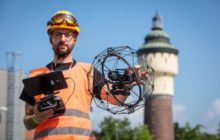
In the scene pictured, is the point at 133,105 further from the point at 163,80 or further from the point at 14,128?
the point at 163,80

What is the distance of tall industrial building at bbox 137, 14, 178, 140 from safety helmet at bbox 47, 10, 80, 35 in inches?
2691

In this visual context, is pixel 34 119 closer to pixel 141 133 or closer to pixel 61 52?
pixel 61 52

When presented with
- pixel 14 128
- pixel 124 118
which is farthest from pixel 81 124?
pixel 124 118

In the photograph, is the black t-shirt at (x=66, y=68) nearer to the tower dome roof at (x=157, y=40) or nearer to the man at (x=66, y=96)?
the man at (x=66, y=96)

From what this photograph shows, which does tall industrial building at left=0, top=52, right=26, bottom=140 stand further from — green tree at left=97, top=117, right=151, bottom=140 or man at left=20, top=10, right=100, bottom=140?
man at left=20, top=10, right=100, bottom=140

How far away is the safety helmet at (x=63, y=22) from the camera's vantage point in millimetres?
5211

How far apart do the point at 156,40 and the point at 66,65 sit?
2853 inches

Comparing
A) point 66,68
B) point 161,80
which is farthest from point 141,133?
point 66,68

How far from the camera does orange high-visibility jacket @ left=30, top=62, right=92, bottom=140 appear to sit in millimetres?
4977

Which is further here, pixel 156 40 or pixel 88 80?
pixel 156 40

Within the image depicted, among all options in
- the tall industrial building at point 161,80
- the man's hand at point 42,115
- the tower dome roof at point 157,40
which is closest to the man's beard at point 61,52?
the man's hand at point 42,115

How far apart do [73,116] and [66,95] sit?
0.23 m

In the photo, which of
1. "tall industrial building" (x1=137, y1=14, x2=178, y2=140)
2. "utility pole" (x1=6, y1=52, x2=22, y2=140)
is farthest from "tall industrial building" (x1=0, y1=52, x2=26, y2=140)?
"tall industrial building" (x1=137, y1=14, x2=178, y2=140)

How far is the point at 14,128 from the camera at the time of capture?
40031 millimetres
